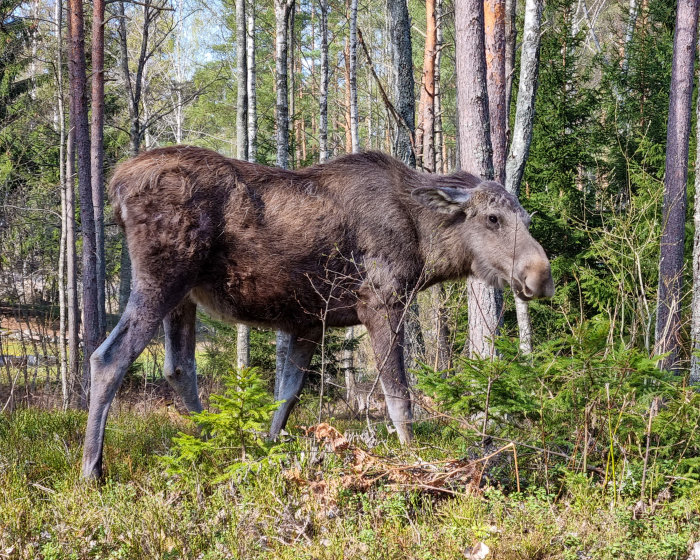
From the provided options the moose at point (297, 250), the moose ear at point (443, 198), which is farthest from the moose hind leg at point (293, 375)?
the moose ear at point (443, 198)

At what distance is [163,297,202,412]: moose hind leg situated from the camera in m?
5.54

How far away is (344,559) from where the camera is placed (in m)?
3.26

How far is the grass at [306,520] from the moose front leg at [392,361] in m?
0.57

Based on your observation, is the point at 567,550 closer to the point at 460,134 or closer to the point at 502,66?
the point at 460,134

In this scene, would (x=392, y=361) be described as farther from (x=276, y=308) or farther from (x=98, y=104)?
(x=98, y=104)

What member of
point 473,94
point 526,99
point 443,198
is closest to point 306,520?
point 443,198

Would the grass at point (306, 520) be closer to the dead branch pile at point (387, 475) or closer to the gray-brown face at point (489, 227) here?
the dead branch pile at point (387, 475)

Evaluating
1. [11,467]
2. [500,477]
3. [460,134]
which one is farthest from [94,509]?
[460,134]

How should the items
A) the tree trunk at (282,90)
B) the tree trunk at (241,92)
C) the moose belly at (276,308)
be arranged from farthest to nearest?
the tree trunk at (241,92) < the tree trunk at (282,90) < the moose belly at (276,308)

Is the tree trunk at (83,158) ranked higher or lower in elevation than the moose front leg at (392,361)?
higher

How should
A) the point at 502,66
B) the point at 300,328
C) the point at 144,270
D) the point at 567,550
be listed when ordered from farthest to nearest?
1. the point at 502,66
2. the point at 300,328
3. the point at 144,270
4. the point at 567,550

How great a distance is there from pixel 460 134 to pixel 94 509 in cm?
468

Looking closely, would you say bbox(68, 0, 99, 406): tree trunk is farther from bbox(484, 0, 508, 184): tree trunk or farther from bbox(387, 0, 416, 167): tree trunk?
bbox(484, 0, 508, 184): tree trunk

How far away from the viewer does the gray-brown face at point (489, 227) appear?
209 inches
